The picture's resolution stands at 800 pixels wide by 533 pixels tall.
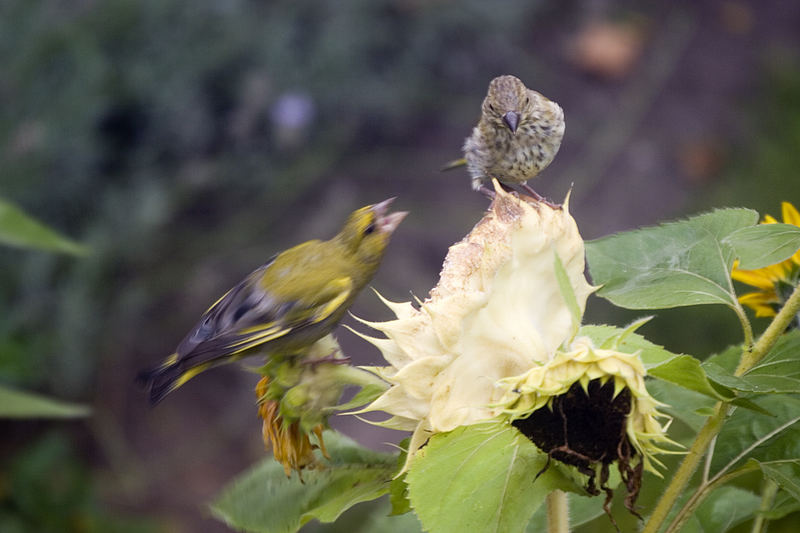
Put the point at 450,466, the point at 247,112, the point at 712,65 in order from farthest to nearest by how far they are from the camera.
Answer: the point at 712,65 → the point at 247,112 → the point at 450,466

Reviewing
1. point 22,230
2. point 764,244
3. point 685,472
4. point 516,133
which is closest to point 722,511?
point 685,472

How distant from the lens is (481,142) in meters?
1.15

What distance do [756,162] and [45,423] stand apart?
120 inches

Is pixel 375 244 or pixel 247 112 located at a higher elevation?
pixel 375 244

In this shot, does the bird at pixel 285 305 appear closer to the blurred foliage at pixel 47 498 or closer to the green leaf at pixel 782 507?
the green leaf at pixel 782 507

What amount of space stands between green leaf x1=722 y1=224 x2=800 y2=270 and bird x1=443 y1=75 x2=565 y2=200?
0.85 ft

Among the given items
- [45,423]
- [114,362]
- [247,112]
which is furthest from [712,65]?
[45,423]

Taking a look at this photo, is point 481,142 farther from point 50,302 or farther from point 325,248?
point 50,302

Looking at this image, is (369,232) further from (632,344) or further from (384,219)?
(632,344)

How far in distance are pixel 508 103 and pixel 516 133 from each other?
0.14ft

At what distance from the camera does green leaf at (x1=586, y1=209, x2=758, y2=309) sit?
2.86 ft

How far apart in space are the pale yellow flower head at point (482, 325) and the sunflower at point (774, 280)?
265mm

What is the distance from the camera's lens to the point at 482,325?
2.53 feet

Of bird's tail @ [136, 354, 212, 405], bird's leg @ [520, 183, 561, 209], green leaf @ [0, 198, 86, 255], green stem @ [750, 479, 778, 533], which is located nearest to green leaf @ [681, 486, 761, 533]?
green stem @ [750, 479, 778, 533]
